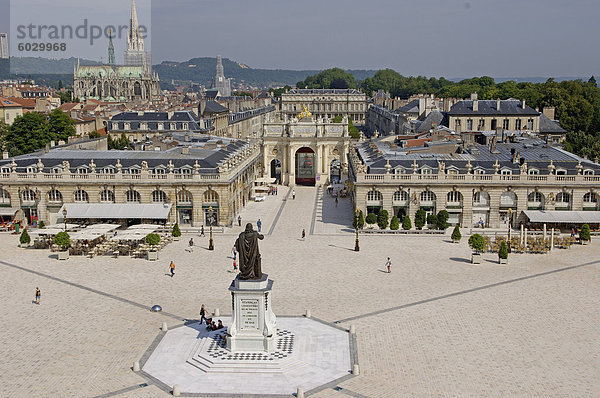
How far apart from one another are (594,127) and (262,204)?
221 ft

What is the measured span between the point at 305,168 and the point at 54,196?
48167 millimetres

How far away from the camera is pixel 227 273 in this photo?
48.2 metres

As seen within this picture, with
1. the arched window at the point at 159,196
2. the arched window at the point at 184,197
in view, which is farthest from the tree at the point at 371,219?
the arched window at the point at 159,196

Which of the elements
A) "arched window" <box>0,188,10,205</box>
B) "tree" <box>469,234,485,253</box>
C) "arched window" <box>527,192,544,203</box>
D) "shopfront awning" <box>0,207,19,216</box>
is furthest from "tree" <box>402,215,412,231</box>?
"arched window" <box>0,188,10,205</box>

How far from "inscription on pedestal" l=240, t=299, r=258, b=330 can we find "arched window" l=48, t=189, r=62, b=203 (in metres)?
38.8

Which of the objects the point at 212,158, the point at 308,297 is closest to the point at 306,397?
the point at 308,297

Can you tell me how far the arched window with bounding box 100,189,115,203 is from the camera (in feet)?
213

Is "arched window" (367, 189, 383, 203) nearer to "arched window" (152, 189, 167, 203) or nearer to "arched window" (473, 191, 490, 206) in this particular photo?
"arched window" (473, 191, 490, 206)

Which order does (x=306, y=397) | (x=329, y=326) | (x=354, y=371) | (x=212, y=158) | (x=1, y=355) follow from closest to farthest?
(x=306, y=397)
(x=354, y=371)
(x=1, y=355)
(x=329, y=326)
(x=212, y=158)

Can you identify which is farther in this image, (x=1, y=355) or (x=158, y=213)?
(x=158, y=213)

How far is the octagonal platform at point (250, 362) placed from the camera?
2992 cm

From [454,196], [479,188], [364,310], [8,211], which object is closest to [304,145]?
[454,196]

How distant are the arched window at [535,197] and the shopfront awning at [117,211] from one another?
3499 centimetres

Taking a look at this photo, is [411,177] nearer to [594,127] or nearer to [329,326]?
[329,326]
